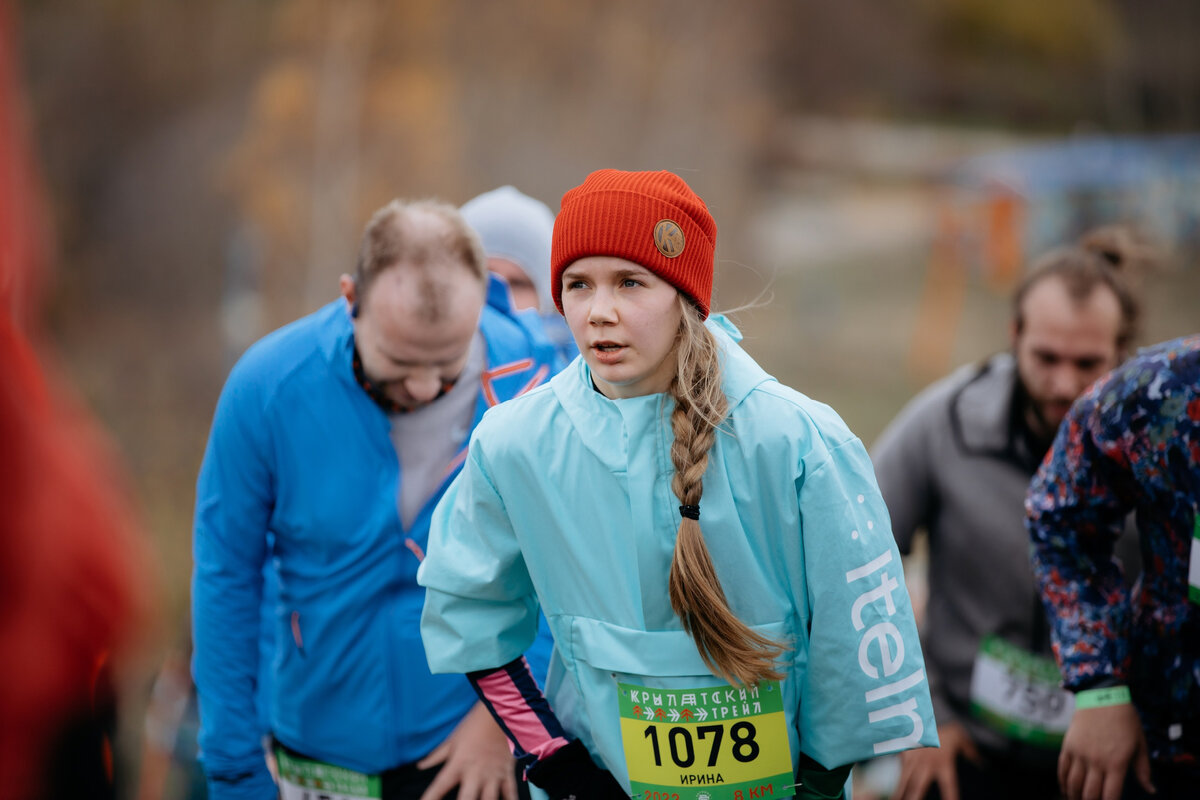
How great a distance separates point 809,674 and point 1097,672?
0.72 m

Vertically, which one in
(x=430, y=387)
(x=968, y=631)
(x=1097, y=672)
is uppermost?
(x=430, y=387)

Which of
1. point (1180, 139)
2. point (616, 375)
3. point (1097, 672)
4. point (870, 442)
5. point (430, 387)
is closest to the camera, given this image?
point (616, 375)

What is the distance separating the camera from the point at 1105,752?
207 centimetres

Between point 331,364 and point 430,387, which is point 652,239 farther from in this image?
point 331,364

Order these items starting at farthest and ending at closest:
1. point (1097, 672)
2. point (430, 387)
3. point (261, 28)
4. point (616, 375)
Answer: point (261, 28), point (430, 387), point (1097, 672), point (616, 375)

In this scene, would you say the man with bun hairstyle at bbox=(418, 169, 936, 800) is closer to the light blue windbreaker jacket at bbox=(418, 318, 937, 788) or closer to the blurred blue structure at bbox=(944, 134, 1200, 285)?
the light blue windbreaker jacket at bbox=(418, 318, 937, 788)

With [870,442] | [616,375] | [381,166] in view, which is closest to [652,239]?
[616,375]

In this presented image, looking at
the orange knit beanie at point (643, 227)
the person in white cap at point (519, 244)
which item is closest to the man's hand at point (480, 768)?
the orange knit beanie at point (643, 227)

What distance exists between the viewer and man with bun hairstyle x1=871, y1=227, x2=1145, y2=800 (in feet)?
8.63

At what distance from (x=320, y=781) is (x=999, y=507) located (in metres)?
1.76

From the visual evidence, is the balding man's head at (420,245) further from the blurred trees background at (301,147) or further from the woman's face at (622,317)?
the blurred trees background at (301,147)

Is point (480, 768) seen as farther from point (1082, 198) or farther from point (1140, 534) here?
point (1082, 198)

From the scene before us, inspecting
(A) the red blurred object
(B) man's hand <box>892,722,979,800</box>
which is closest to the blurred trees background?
(B) man's hand <box>892,722,979,800</box>

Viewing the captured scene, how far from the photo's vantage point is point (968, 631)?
283 centimetres
